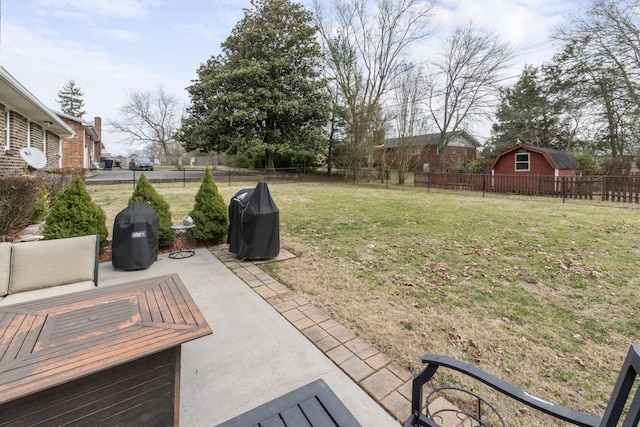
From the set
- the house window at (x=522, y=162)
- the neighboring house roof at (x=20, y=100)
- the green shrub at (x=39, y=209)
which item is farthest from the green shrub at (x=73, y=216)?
the house window at (x=522, y=162)

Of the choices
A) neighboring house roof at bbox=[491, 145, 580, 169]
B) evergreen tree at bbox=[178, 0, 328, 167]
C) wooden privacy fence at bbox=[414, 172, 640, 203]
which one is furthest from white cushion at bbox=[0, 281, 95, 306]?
neighboring house roof at bbox=[491, 145, 580, 169]

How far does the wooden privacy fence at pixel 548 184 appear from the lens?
11914 millimetres

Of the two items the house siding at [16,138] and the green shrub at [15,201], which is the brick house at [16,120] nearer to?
the house siding at [16,138]

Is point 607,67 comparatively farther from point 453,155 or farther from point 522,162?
point 453,155

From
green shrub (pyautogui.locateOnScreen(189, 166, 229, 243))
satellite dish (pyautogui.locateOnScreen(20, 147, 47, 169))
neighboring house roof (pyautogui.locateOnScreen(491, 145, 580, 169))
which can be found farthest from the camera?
neighboring house roof (pyautogui.locateOnScreen(491, 145, 580, 169))

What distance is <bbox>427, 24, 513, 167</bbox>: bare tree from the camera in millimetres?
22031

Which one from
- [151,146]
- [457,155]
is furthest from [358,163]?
[151,146]

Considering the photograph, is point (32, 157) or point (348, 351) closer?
point (348, 351)

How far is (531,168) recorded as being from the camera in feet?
57.7

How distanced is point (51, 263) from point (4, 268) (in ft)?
1.00

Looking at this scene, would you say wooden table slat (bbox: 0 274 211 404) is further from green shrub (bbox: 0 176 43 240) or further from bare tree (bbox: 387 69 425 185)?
bare tree (bbox: 387 69 425 185)

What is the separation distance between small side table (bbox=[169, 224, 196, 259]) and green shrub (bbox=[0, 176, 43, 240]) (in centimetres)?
255

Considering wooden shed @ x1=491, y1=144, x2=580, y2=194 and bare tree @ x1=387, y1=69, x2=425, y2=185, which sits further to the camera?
bare tree @ x1=387, y1=69, x2=425, y2=185

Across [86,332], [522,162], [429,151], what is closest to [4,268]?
[86,332]
